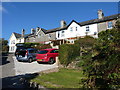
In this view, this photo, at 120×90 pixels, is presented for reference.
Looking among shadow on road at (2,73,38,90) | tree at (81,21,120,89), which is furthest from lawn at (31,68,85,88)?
tree at (81,21,120,89)

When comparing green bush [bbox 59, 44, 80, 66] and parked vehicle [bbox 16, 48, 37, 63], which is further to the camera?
parked vehicle [bbox 16, 48, 37, 63]

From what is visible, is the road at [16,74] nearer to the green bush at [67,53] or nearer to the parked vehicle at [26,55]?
the green bush at [67,53]

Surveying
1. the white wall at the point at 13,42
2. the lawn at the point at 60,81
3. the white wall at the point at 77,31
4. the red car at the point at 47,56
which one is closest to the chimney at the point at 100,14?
the white wall at the point at 77,31

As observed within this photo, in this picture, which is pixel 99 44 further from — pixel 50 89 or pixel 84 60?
pixel 50 89

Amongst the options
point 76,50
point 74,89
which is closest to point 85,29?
point 76,50

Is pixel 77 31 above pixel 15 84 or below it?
above

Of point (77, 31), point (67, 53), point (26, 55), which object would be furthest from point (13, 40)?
point (67, 53)

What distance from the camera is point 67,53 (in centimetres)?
1132

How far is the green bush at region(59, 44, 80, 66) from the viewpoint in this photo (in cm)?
1134

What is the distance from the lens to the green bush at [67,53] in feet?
37.2

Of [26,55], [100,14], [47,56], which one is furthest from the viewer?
[100,14]

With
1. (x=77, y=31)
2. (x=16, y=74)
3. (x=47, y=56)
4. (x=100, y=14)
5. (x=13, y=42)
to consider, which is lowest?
(x=16, y=74)

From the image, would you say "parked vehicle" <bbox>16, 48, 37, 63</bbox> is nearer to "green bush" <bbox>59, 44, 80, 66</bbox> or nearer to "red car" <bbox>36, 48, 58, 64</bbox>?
"red car" <bbox>36, 48, 58, 64</bbox>

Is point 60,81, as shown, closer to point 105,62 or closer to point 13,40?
point 105,62
